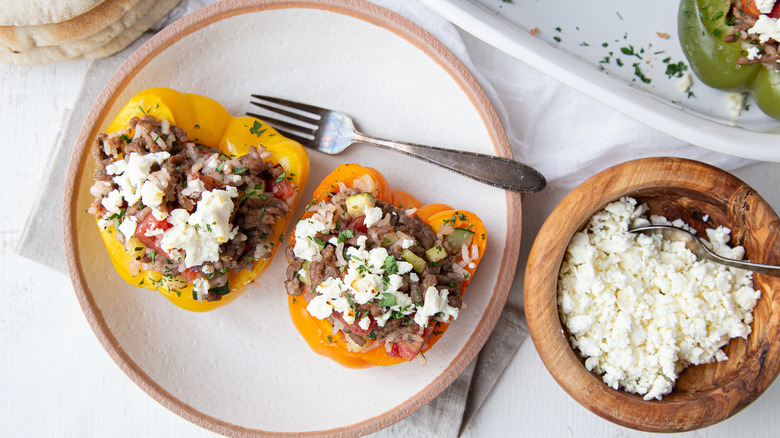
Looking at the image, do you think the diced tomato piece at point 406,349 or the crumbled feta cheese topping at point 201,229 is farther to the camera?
the diced tomato piece at point 406,349

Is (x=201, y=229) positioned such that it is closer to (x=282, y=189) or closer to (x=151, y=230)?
(x=151, y=230)

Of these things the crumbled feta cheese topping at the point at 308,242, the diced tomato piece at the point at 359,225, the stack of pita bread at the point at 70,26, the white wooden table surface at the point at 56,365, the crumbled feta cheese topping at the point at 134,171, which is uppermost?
the stack of pita bread at the point at 70,26

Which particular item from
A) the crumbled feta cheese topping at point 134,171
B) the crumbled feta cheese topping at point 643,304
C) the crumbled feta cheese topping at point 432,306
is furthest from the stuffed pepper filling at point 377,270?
the crumbled feta cheese topping at point 134,171

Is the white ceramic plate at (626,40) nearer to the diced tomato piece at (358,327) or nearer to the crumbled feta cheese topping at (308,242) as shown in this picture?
the crumbled feta cheese topping at (308,242)

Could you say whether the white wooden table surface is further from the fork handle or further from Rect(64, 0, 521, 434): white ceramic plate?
the fork handle

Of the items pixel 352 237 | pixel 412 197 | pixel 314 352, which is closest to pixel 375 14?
pixel 412 197
